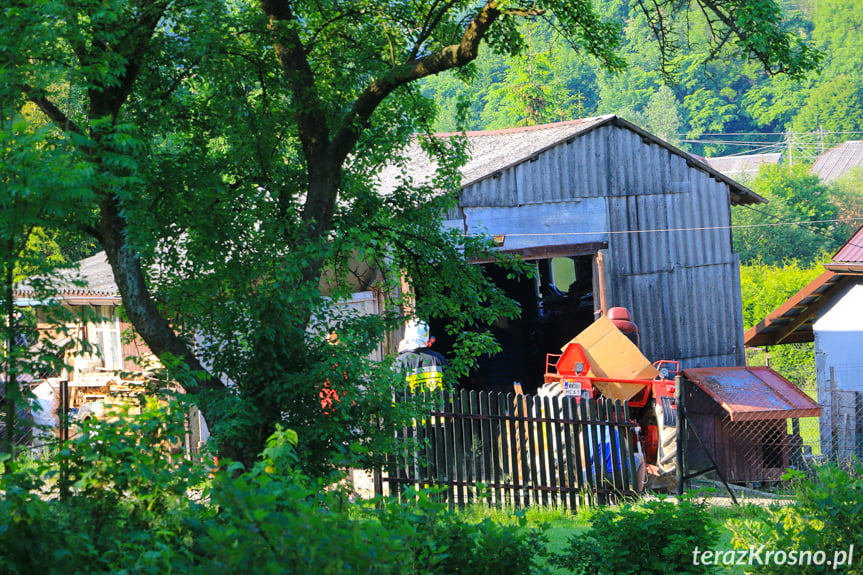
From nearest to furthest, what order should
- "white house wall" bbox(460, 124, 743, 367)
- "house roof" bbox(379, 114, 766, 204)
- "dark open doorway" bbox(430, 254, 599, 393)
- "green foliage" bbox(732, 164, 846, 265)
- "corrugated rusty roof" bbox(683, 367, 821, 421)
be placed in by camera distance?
"corrugated rusty roof" bbox(683, 367, 821, 421), "house roof" bbox(379, 114, 766, 204), "white house wall" bbox(460, 124, 743, 367), "dark open doorway" bbox(430, 254, 599, 393), "green foliage" bbox(732, 164, 846, 265)

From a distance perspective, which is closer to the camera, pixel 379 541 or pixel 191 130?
pixel 379 541

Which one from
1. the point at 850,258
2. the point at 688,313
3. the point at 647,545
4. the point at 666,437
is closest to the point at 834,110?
the point at 688,313

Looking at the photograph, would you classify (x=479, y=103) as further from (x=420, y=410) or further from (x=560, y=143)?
(x=420, y=410)

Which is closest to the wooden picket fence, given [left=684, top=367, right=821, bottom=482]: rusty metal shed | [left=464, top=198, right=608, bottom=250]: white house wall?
[left=684, top=367, right=821, bottom=482]: rusty metal shed

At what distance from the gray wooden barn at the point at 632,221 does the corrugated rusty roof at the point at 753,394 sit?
372cm

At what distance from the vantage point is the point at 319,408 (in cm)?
764

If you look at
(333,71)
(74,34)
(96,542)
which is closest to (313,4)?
(333,71)

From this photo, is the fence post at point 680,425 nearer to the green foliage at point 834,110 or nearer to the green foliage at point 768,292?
the green foliage at point 768,292

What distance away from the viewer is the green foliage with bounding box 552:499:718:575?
585 centimetres

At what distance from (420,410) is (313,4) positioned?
4470mm

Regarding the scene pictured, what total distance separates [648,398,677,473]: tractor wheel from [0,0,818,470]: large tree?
447 centimetres

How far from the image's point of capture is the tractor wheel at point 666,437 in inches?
478

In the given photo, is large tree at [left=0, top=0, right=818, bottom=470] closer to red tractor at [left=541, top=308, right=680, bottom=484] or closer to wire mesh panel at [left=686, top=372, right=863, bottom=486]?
red tractor at [left=541, top=308, right=680, bottom=484]

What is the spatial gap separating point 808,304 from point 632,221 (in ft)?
12.8
